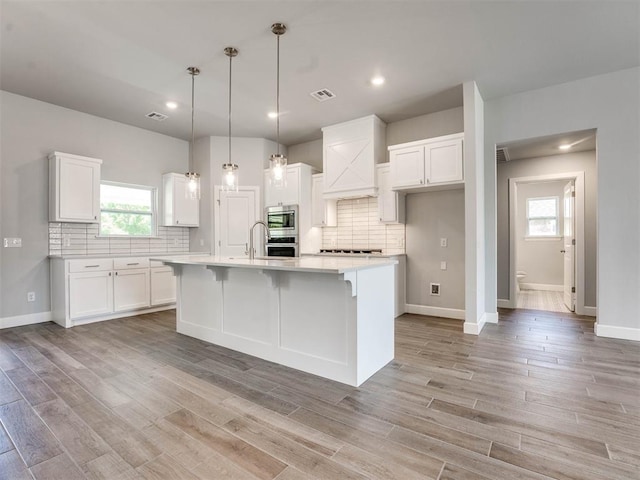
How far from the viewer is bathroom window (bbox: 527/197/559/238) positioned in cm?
732

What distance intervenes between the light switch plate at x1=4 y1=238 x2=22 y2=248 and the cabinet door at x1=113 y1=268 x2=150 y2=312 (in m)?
1.14

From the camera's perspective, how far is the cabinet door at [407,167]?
169 inches

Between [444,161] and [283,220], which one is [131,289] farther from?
[444,161]

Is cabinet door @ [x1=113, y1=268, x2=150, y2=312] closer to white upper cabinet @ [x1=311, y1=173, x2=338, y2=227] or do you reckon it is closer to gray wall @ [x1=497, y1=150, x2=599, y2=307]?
white upper cabinet @ [x1=311, y1=173, x2=338, y2=227]

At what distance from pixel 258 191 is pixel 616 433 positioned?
5196 mm

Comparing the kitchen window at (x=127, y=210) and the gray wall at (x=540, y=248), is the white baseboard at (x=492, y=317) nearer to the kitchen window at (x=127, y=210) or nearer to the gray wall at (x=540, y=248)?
the gray wall at (x=540, y=248)

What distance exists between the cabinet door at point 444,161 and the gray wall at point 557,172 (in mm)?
1957

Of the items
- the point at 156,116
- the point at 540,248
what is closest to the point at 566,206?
the point at 540,248

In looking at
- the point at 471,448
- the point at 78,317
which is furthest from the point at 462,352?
the point at 78,317

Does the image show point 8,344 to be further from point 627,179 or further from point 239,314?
point 627,179

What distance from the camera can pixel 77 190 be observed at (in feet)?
14.3

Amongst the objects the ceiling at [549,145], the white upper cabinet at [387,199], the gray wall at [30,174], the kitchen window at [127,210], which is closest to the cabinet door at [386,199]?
the white upper cabinet at [387,199]

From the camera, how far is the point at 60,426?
1896 mm

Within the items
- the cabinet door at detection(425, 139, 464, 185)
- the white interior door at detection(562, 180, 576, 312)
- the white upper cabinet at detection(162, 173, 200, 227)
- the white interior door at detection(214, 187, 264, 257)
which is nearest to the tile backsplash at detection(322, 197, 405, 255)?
the cabinet door at detection(425, 139, 464, 185)
